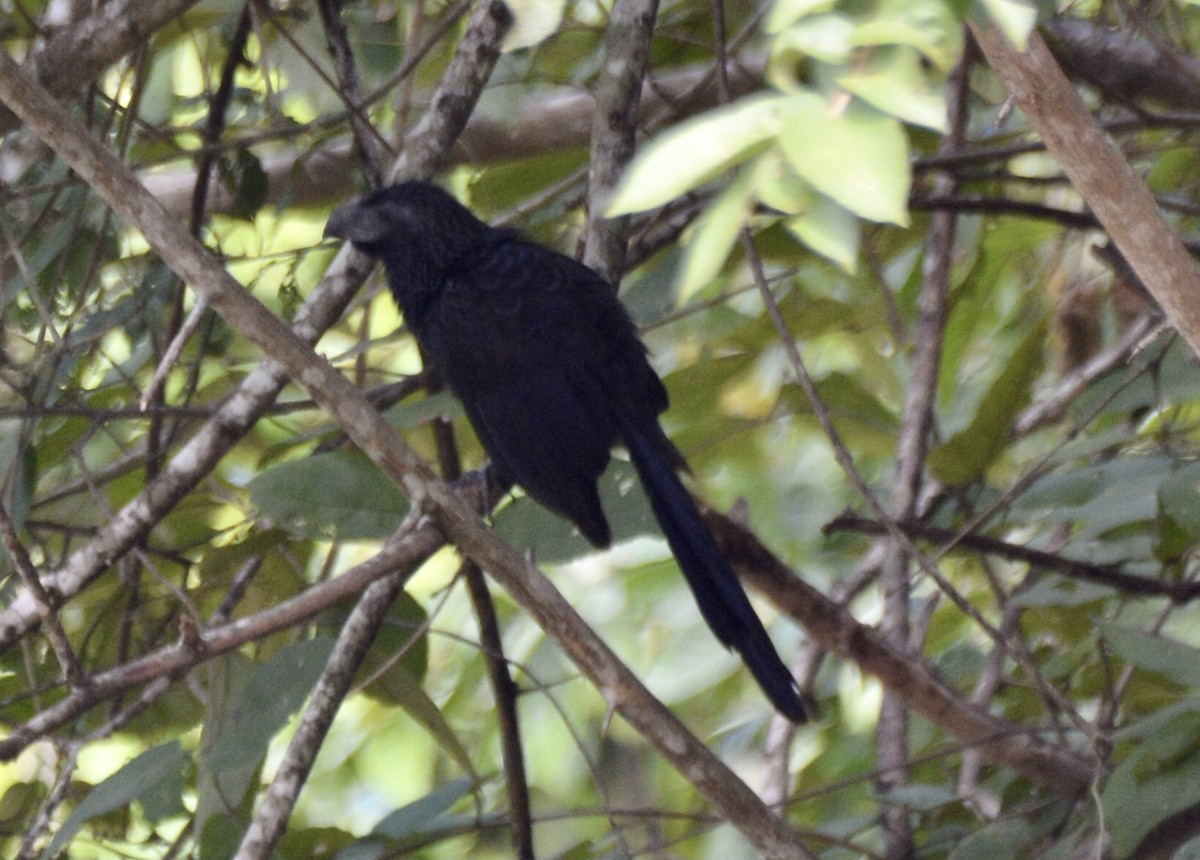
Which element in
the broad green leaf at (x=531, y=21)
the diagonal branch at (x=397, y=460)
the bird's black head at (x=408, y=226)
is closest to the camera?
the diagonal branch at (x=397, y=460)

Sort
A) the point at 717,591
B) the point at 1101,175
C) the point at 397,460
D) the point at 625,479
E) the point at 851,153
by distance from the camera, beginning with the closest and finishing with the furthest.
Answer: the point at 851,153, the point at 1101,175, the point at 397,460, the point at 717,591, the point at 625,479

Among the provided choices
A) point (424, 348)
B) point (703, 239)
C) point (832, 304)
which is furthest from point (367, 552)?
point (703, 239)

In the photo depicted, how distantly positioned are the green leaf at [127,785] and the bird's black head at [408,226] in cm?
124

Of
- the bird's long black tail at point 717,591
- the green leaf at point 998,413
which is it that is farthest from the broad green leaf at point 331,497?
the green leaf at point 998,413

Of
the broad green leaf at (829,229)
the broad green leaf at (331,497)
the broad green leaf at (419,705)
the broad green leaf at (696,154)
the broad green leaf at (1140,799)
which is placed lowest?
the broad green leaf at (1140,799)

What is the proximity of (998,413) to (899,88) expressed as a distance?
1.61m

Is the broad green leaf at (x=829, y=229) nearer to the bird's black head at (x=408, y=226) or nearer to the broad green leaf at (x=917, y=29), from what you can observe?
the broad green leaf at (x=917, y=29)

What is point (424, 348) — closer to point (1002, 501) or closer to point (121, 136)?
point (121, 136)

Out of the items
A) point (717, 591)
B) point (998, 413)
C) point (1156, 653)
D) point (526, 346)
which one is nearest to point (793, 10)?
point (1156, 653)

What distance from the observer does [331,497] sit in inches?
82.6

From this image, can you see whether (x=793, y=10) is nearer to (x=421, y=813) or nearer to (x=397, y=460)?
(x=397, y=460)

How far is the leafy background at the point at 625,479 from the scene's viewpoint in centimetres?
210

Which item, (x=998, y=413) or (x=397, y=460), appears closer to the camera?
(x=397, y=460)

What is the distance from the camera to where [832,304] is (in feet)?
9.52
